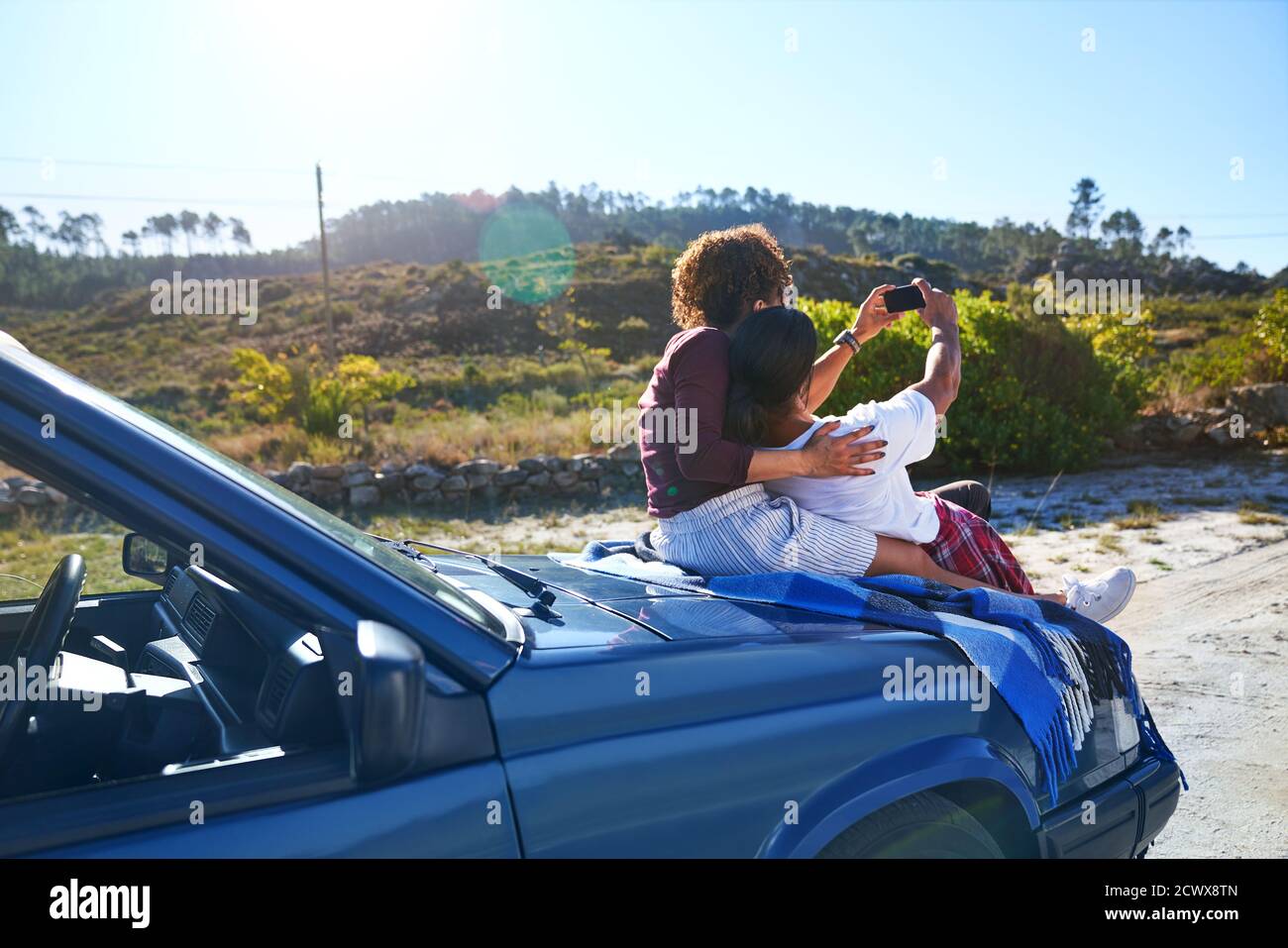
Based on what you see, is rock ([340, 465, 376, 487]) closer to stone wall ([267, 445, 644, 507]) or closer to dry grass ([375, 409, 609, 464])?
stone wall ([267, 445, 644, 507])

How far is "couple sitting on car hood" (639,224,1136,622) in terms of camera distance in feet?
9.04

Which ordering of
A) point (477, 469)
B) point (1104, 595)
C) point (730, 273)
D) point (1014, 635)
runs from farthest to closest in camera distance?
point (477, 469), point (1104, 595), point (730, 273), point (1014, 635)

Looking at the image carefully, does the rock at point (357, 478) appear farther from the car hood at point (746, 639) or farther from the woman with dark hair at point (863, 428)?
the car hood at point (746, 639)

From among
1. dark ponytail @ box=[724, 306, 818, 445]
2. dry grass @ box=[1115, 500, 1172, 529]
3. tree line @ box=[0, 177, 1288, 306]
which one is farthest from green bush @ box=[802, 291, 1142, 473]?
tree line @ box=[0, 177, 1288, 306]

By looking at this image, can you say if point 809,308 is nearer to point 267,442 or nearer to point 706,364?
point 267,442

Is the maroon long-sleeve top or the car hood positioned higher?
the maroon long-sleeve top

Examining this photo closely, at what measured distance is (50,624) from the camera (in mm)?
1965

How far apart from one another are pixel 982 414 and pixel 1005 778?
375 inches

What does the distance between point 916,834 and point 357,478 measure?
391 inches

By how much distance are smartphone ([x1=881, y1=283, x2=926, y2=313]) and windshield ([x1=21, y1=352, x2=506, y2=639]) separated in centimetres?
223

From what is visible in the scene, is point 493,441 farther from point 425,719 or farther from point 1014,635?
point 425,719

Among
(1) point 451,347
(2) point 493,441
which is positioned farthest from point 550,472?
(1) point 451,347

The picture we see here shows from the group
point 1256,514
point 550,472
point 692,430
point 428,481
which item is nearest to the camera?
point 692,430
